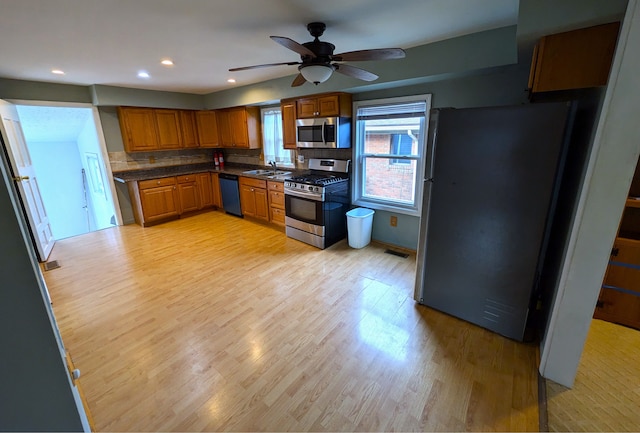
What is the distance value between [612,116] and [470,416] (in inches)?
68.9

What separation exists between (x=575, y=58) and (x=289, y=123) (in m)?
3.31

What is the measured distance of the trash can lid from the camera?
374cm

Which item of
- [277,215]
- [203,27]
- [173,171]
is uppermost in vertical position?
[203,27]

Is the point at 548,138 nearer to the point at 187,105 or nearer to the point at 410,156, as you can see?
the point at 410,156

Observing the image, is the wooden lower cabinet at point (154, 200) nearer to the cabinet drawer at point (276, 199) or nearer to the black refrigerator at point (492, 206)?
the cabinet drawer at point (276, 199)

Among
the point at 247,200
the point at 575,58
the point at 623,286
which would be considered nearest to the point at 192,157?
the point at 247,200

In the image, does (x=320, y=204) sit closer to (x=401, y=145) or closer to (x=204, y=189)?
(x=401, y=145)

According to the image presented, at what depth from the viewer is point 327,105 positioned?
3.63 meters

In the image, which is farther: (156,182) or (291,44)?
(156,182)

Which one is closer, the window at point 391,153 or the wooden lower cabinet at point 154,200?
the window at point 391,153

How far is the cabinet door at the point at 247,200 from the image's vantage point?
4.85m

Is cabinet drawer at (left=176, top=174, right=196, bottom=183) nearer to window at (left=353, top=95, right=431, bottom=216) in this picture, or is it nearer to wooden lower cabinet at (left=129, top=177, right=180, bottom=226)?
wooden lower cabinet at (left=129, top=177, right=180, bottom=226)

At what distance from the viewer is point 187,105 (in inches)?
204

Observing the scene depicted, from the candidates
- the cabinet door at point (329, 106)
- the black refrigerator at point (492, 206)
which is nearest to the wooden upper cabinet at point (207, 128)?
the cabinet door at point (329, 106)
